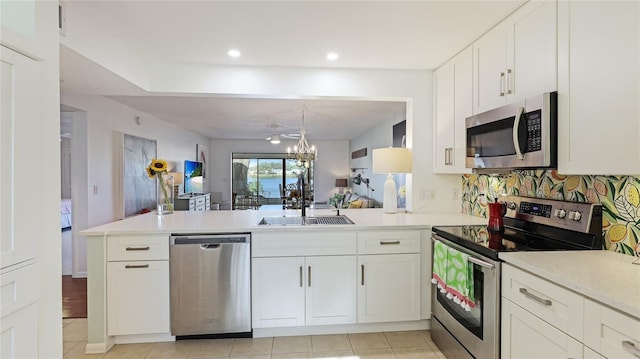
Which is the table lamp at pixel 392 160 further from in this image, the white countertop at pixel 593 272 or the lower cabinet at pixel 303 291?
the white countertop at pixel 593 272

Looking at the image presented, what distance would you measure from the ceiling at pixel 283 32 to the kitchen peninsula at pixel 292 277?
136cm

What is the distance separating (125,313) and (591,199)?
306cm

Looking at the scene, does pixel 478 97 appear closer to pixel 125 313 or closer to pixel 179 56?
pixel 179 56

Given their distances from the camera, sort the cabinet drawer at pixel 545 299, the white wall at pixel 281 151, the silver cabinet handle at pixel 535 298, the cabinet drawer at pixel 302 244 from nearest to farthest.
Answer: the cabinet drawer at pixel 545 299, the silver cabinet handle at pixel 535 298, the cabinet drawer at pixel 302 244, the white wall at pixel 281 151

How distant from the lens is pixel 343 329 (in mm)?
2502

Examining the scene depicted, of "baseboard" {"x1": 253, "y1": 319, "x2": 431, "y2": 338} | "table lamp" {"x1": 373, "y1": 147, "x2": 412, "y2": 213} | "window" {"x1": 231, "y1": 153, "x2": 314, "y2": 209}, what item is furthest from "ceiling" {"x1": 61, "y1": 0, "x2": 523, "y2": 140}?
"window" {"x1": 231, "y1": 153, "x2": 314, "y2": 209}

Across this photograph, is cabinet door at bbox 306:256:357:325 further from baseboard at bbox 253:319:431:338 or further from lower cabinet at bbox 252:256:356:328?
baseboard at bbox 253:319:431:338

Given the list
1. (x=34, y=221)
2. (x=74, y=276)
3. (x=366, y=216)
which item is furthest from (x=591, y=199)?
(x=74, y=276)

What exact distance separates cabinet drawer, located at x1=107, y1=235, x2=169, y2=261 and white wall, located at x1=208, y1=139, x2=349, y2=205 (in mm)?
7293

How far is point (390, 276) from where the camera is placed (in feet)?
8.07

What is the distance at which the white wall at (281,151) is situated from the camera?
9.39 m

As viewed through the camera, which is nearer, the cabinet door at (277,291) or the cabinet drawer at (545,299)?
the cabinet drawer at (545,299)

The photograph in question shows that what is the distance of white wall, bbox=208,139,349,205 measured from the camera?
30.8ft

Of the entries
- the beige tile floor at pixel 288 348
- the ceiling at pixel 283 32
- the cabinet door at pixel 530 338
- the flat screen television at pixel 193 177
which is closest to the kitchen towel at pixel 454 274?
the cabinet door at pixel 530 338
